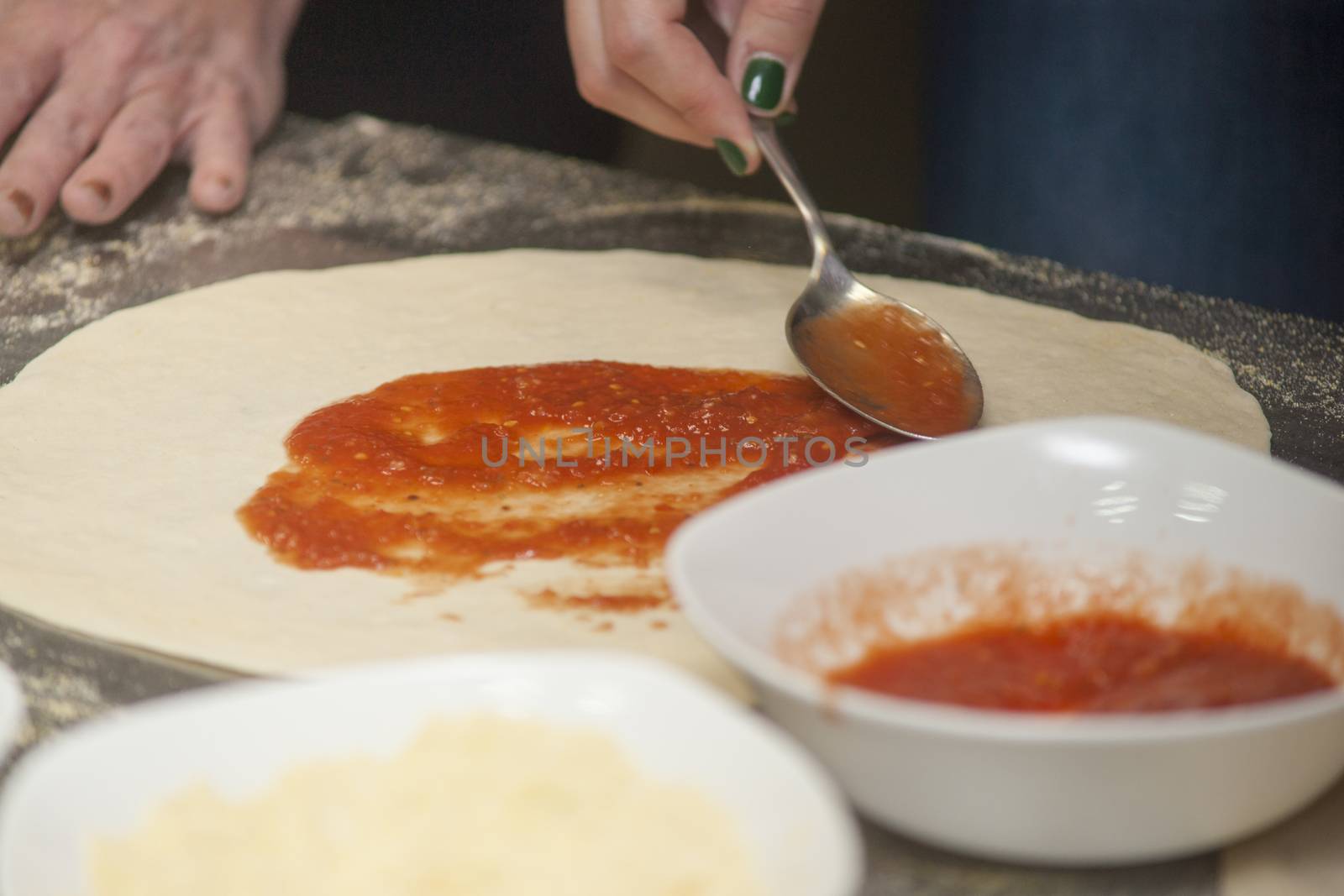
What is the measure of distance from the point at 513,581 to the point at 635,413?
0.43 m

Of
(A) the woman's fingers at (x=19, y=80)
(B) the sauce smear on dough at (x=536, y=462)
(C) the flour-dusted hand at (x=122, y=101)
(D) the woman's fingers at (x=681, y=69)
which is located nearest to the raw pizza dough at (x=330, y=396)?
(B) the sauce smear on dough at (x=536, y=462)

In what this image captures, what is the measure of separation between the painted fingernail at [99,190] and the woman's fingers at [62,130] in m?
0.08

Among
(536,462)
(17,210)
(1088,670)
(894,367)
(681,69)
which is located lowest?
(17,210)

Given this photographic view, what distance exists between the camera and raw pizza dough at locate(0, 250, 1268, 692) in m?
1.46

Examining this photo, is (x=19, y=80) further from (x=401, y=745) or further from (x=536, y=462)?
(x=401, y=745)

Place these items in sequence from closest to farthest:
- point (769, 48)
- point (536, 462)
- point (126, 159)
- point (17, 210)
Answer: point (536, 462) < point (769, 48) < point (17, 210) < point (126, 159)

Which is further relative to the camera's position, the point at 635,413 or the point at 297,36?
the point at 297,36

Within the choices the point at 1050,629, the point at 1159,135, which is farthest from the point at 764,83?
the point at 1050,629

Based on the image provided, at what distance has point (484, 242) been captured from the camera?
262cm

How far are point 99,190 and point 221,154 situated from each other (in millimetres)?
254

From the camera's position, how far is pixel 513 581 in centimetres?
154

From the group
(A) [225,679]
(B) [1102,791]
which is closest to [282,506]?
(A) [225,679]

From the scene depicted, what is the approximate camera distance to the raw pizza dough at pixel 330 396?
1461 millimetres

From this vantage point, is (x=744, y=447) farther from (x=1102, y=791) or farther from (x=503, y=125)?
(x=503, y=125)
